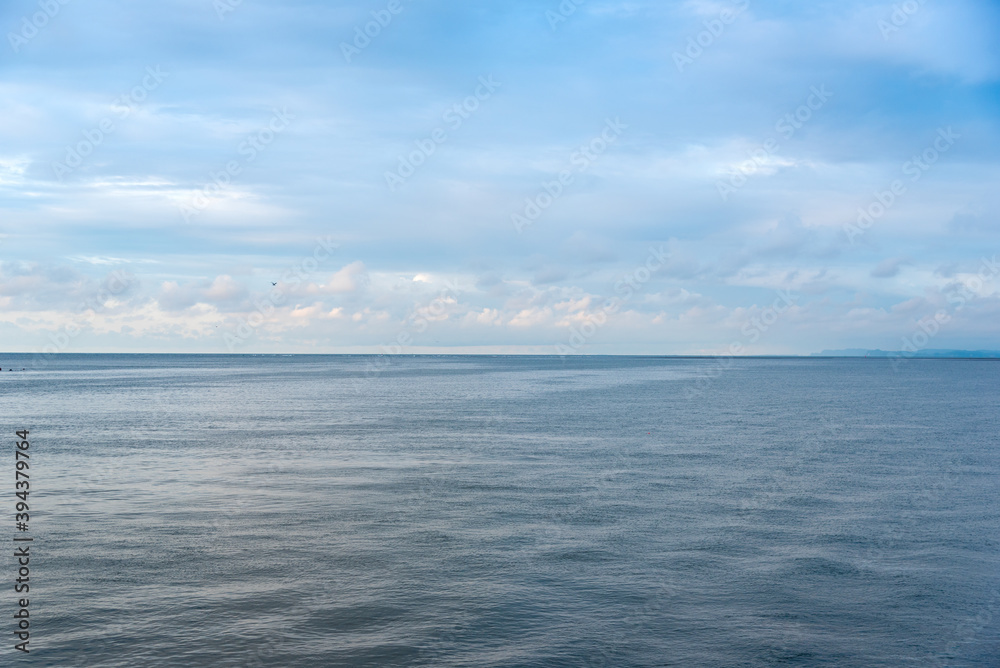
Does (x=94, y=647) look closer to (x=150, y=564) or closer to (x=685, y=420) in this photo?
(x=150, y=564)

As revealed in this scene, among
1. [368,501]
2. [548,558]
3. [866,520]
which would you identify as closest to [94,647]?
[548,558]

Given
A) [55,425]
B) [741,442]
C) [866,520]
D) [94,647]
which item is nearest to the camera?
[94,647]

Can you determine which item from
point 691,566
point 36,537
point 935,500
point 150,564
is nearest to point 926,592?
point 691,566

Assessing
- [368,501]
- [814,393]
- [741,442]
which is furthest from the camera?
[814,393]

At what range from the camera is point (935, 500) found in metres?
39.8

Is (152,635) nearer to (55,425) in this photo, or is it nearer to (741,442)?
(741,442)

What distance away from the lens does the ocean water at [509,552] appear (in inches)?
852

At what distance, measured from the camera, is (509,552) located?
29578 mm

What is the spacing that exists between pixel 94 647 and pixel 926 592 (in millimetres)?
26460

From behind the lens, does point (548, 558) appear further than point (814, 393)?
No

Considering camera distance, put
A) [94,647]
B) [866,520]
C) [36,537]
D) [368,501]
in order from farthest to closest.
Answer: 1. [368,501]
2. [866,520]
3. [36,537]
4. [94,647]

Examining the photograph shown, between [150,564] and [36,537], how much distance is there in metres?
7.27

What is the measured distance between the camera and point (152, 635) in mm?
21750

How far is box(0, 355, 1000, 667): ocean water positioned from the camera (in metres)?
21.6
